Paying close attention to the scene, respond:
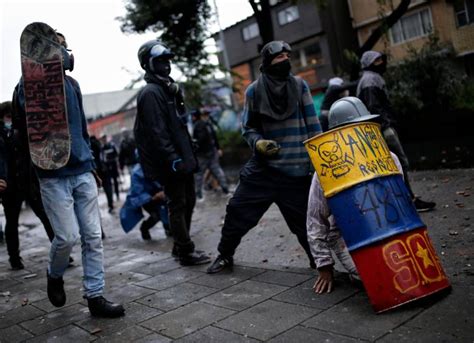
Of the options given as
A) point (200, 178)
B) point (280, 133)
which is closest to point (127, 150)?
point (200, 178)

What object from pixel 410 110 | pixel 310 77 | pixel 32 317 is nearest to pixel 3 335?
pixel 32 317

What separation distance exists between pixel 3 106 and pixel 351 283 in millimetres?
4519

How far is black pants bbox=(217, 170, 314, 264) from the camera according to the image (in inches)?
165

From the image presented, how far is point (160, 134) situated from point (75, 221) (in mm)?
1389

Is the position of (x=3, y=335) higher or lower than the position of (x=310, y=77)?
lower

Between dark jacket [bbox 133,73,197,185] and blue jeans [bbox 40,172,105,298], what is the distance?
1.07 metres

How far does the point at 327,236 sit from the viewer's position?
11.7 feet

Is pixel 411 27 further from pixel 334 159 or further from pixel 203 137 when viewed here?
pixel 334 159

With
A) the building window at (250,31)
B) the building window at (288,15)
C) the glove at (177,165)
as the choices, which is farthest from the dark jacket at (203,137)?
the building window at (250,31)

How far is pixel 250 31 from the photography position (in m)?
34.8

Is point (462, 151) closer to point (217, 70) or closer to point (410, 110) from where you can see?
point (410, 110)

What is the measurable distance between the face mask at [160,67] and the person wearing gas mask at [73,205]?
123cm

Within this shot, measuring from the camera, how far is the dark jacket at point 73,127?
11.8 feet

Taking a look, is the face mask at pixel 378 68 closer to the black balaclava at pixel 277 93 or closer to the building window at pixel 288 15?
the black balaclava at pixel 277 93
